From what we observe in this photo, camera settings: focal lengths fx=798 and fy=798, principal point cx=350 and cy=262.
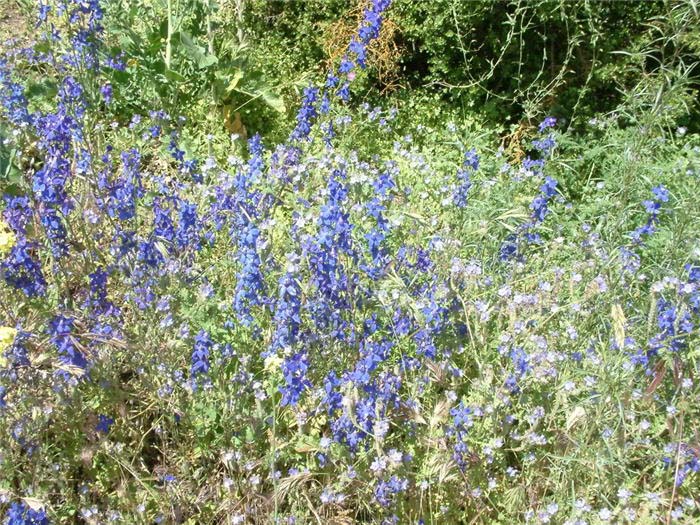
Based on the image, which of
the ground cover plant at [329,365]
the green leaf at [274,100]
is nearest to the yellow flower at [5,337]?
the ground cover plant at [329,365]

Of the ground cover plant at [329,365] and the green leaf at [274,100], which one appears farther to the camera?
the green leaf at [274,100]

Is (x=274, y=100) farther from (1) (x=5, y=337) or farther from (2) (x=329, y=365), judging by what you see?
(1) (x=5, y=337)

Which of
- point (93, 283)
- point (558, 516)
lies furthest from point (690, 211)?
point (93, 283)

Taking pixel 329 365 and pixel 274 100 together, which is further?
pixel 274 100

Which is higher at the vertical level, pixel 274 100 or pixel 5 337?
pixel 5 337

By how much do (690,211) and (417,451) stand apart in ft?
4.16

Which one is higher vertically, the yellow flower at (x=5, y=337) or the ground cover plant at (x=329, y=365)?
the yellow flower at (x=5, y=337)

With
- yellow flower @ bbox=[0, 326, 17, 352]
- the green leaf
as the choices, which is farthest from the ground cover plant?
the green leaf

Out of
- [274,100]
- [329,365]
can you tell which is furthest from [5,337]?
[274,100]

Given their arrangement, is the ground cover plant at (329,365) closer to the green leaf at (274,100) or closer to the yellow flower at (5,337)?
the yellow flower at (5,337)

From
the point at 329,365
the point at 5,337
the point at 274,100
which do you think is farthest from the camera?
the point at 274,100

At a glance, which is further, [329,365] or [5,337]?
[329,365]

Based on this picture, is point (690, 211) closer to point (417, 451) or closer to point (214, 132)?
point (417, 451)

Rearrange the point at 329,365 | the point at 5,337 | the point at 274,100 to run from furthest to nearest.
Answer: the point at 274,100, the point at 329,365, the point at 5,337
